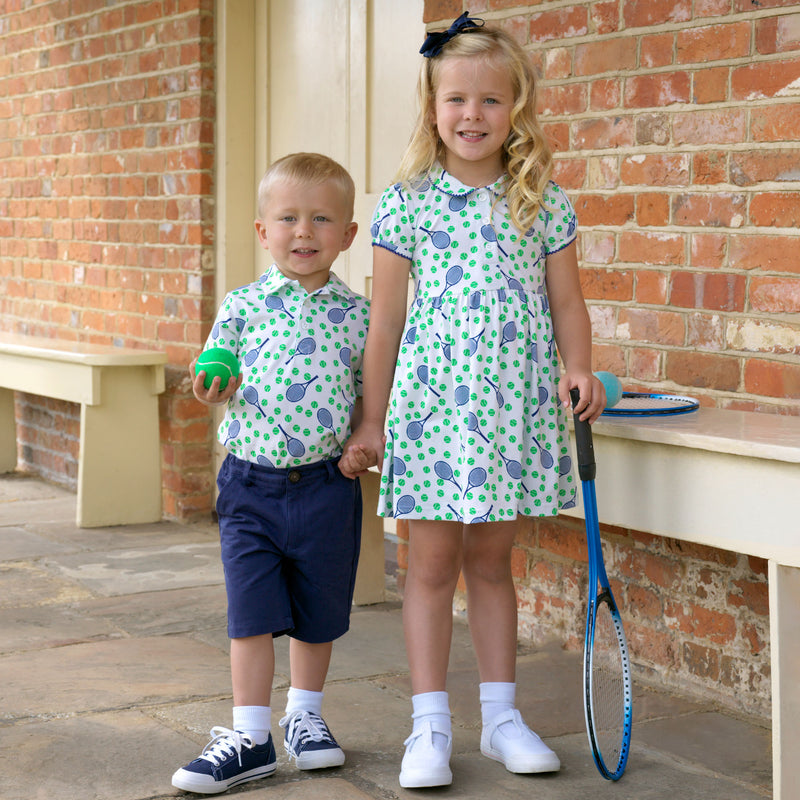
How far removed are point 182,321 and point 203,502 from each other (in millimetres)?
774

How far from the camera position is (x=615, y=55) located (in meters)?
3.29

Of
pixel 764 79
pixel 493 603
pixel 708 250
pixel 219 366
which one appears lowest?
pixel 493 603

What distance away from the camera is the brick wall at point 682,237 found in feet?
9.63

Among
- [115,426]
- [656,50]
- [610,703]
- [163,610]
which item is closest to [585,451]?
[610,703]

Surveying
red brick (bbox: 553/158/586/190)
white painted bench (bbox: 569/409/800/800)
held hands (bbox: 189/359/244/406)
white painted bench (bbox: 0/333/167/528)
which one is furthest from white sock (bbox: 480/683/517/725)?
white painted bench (bbox: 0/333/167/528)

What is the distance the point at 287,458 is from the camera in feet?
8.38

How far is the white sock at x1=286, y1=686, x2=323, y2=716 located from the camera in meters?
2.66

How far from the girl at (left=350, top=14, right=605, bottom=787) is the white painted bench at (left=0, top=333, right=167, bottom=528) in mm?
2686

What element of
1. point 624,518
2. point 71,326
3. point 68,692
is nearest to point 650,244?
point 624,518

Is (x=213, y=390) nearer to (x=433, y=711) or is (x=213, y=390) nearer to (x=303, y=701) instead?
(x=303, y=701)

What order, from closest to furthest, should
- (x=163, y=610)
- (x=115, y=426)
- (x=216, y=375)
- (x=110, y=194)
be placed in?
(x=216, y=375) < (x=163, y=610) < (x=115, y=426) < (x=110, y=194)

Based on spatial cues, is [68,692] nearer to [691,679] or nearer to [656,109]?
[691,679]

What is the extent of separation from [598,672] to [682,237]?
3.82 feet

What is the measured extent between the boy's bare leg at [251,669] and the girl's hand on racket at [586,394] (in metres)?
0.78
